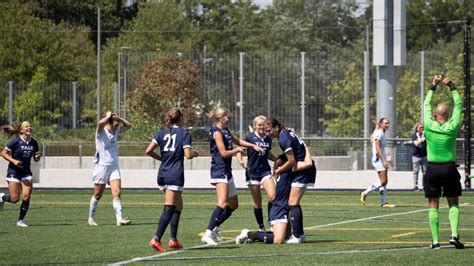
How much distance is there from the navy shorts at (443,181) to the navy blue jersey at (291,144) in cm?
232

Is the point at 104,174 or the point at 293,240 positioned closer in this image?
the point at 293,240

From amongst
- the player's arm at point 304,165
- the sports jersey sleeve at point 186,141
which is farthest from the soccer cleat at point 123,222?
the sports jersey sleeve at point 186,141

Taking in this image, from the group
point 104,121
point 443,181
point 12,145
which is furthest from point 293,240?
point 12,145

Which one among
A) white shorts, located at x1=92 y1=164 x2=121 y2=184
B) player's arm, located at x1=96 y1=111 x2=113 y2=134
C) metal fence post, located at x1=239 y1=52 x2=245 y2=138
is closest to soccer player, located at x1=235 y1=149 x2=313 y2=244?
player's arm, located at x1=96 y1=111 x2=113 y2=134

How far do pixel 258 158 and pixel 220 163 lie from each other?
1404mm

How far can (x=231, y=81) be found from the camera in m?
47.8

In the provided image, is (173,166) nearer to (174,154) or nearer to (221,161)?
(174,154)

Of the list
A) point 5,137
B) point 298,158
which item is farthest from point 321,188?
point 298,158

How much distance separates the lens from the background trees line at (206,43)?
47.9 m

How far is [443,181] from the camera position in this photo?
56.6ft

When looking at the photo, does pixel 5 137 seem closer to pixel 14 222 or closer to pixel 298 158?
pixel 14 222

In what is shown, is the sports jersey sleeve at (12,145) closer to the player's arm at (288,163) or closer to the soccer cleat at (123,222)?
the soccer cleat at (123,222)

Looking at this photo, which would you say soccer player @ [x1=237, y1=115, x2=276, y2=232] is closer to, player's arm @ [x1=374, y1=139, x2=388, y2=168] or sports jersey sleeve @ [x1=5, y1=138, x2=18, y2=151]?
sports jersey sleeve @ [x1=5, y1=138, x2=18, y2=151]

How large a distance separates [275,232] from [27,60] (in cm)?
4960
